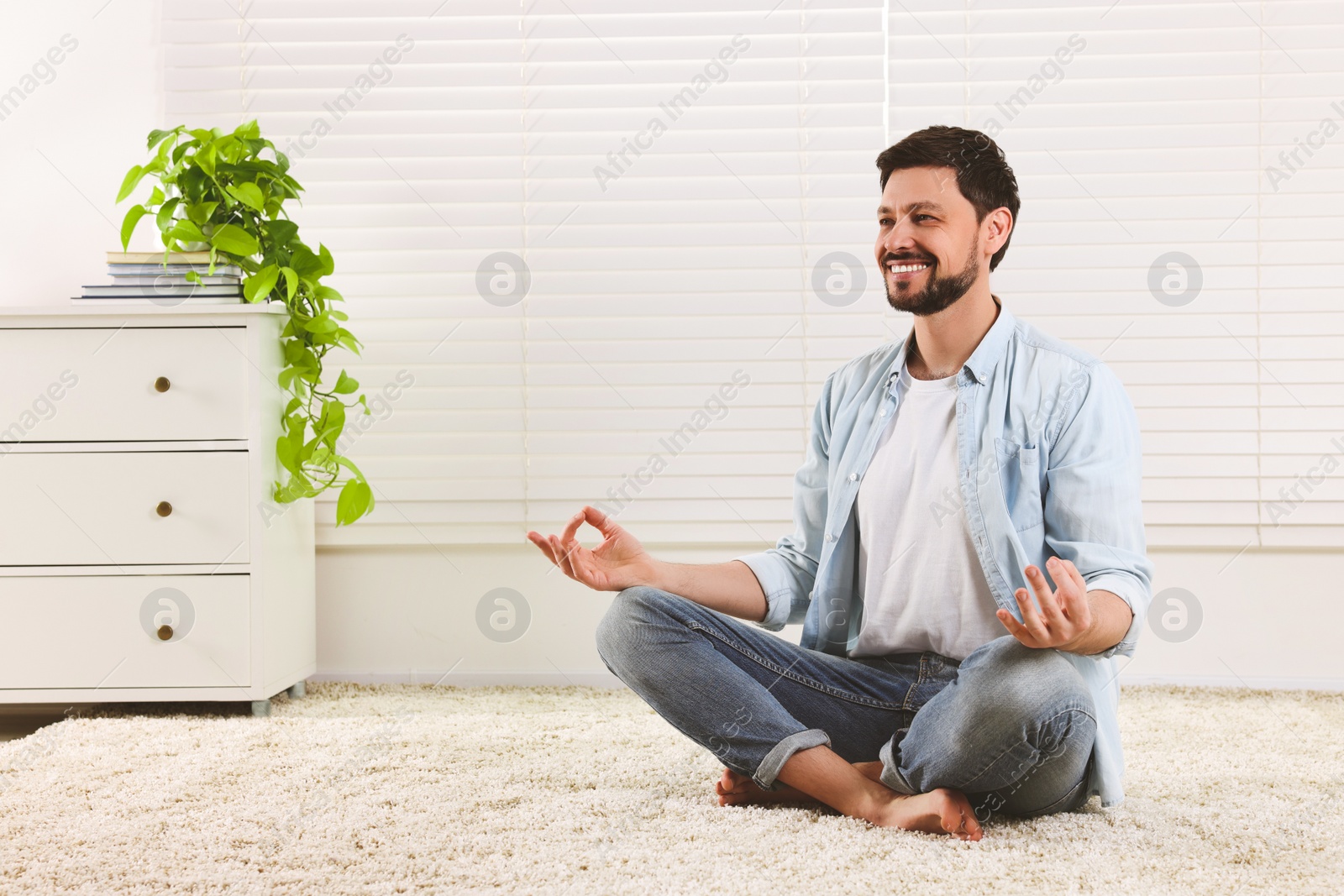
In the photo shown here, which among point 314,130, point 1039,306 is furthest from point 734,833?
point 314,130

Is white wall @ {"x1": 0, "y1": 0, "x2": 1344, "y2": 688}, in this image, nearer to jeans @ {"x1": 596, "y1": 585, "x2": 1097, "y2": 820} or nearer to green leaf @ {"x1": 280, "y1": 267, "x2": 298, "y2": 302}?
green leaf @ {"x1": 280, "y1": 267, "x2": 298, "y2": 302}

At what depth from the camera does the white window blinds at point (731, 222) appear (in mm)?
2273

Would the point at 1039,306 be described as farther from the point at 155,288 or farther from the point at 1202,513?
the point at 155,288

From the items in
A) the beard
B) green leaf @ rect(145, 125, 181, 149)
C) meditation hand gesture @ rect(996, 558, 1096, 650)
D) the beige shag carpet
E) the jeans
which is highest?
green leaf @ rect(145, 125, 181, 149)

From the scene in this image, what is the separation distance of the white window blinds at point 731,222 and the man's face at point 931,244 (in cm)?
82

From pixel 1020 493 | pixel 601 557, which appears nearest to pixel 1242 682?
pixel 1020 493

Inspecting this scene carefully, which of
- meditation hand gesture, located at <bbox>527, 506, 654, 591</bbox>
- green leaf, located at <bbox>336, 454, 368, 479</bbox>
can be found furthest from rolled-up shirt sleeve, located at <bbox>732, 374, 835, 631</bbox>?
green leaf, located at <bbox>336, 454, 368, 479</bbox>

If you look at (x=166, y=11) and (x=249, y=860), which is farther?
(x=166, y=11)

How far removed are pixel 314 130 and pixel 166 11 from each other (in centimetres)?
44

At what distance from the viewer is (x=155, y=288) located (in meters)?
2.11

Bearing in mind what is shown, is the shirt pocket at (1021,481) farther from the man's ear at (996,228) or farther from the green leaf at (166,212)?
the green leaf at (166,212)

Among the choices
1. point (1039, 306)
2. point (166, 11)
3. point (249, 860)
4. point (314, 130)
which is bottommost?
point (249, 860)

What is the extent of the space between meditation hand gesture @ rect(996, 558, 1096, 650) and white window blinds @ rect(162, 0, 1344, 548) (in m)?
1.22

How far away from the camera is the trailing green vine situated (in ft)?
6.84
